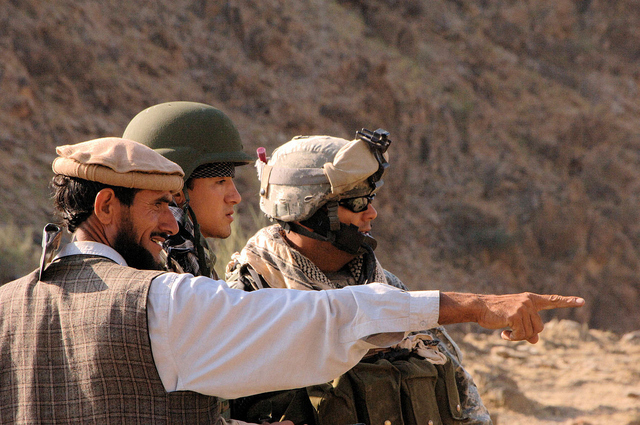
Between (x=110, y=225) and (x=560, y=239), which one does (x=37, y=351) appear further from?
(x=560, y=239)

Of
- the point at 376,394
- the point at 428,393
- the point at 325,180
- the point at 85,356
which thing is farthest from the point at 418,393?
the point at 85,356

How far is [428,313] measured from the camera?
1876mm

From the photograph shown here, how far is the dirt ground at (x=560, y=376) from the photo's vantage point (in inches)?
271

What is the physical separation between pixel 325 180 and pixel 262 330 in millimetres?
1329

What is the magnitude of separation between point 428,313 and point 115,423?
91 cm

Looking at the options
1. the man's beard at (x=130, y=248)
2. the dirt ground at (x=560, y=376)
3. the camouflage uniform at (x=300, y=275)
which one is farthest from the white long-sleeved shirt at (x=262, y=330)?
the dirt ground at (x=560, y=376)

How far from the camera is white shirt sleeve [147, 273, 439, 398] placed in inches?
71.7

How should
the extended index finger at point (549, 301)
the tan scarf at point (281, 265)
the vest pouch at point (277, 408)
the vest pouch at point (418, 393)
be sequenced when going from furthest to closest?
the tan scarf at point (281, 265)
the vest pouch at point (418, 393)
the vest pouch at point (277, 408)
the extended index finger at point (549, 301)

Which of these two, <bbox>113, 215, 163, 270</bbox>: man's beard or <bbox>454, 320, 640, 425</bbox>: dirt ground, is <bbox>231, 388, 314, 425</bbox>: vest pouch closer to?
<bbox>113, 215, 163, 270</bbox>: man's beard

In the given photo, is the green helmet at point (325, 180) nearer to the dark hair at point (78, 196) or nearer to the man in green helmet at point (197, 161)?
the man in green helmet at point (197, 161)

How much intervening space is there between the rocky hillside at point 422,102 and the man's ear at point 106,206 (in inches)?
298

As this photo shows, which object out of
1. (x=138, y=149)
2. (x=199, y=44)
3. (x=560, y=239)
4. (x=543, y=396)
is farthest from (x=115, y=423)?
(x=560, y=239)

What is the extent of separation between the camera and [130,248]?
6.93 feet

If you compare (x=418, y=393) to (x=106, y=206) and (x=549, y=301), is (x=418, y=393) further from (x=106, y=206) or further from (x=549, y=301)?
(x=106, y=206)
